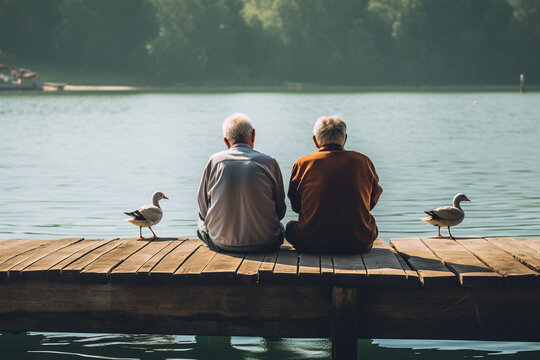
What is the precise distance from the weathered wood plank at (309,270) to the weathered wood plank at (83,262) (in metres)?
1.44

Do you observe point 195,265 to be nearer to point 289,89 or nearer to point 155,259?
point 155,259

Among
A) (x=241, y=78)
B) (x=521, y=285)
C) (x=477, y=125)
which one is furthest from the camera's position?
(x=241, y=78)

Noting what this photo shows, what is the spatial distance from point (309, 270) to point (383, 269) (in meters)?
0.48

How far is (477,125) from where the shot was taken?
31875 millimetres

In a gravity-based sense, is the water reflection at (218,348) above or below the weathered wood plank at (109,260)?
below

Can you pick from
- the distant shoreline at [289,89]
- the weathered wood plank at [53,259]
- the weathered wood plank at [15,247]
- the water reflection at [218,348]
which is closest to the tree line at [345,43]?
the distant shoreline at [289,89]

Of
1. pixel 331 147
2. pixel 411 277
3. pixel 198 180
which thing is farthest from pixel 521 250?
pixel 198 180

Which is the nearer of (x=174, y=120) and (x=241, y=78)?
(x=174, y=120)

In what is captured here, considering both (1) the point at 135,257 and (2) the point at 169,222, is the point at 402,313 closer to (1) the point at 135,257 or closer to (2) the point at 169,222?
(1) the point at 135,257

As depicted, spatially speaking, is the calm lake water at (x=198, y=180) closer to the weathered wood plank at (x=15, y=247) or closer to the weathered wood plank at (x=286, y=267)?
the weathered wood plank at (x=15, y=247)

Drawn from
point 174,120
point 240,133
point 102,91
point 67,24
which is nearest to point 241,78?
point 102,91

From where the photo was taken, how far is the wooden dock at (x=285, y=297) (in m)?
4.94

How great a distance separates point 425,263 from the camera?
5281 mm

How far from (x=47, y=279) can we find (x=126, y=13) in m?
89.9
